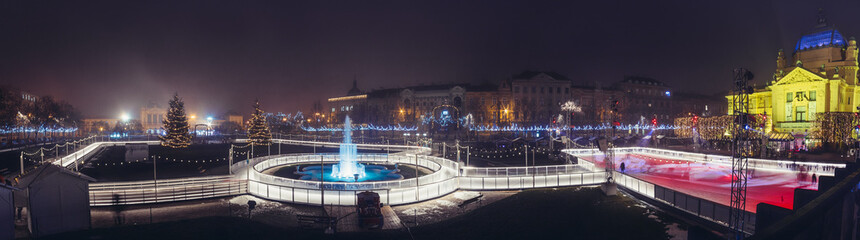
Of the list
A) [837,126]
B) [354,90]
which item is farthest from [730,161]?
[354,90]

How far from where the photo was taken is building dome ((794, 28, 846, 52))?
57562 millimetres

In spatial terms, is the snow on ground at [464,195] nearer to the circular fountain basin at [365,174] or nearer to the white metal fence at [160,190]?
the circular fountain basin at [365,174]

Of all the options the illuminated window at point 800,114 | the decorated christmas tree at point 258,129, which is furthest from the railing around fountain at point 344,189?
the illuminated window at point 800,114

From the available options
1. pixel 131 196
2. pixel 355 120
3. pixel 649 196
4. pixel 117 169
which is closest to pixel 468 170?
pixel 649 196

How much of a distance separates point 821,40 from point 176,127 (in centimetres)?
8959

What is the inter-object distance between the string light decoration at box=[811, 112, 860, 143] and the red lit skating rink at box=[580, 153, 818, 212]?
21618 mm

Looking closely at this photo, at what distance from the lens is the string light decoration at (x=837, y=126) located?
43375 millimetres

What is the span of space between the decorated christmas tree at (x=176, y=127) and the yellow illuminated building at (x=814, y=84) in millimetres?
77630

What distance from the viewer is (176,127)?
2016 inches

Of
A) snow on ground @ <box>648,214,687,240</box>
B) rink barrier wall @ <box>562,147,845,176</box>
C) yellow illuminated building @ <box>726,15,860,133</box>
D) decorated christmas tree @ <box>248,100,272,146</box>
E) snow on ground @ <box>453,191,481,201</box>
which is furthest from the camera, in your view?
decorated christmas tree @ <box>248,100,272,146</box>

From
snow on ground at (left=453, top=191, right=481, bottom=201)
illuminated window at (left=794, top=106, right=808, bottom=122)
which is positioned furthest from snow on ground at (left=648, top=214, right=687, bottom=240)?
illuminated window at (left=794, top=106, right=808, bottom=122)

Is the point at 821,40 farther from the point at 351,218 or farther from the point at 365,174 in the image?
the point at 351,218

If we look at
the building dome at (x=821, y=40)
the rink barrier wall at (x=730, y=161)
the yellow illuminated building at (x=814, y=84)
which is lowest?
the rink barrier wall at (x=730, y=161)

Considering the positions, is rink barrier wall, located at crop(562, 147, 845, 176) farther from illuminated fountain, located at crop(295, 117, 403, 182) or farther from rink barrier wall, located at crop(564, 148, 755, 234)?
illuminated fountain, located at crop(295, 117, 403, 182)
